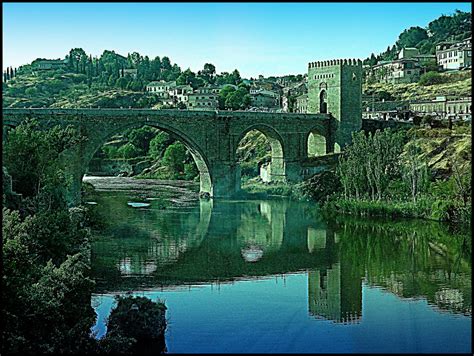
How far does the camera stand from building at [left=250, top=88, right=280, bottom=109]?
57.4 metres

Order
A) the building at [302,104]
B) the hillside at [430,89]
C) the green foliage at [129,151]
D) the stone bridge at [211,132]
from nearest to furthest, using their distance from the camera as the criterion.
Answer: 1. the stone bridge at [211,132]
2. the hillside at [430,89]
3. the green foliage at [129,151]
4. the building at [302,104]

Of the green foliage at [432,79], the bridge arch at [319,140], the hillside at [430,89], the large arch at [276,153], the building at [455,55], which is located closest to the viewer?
the large arch at [276,153]

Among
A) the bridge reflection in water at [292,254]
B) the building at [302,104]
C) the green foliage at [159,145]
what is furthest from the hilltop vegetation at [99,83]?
the bridge reflection in water at [292,254]

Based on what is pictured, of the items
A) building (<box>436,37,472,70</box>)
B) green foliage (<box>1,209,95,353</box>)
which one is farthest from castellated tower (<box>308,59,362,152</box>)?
green foliage (<box>1,209,95,353</box>)

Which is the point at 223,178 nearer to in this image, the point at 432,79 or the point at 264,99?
the point at 432,79

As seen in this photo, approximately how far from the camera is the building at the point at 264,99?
188ft

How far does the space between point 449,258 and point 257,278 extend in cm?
515

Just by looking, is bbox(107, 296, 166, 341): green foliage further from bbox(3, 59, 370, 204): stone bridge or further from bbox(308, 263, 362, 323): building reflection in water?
bbox(3, 59, 370, 204): stone bridge

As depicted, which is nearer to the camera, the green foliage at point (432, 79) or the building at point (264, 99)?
the green foliage at point (432, 79)

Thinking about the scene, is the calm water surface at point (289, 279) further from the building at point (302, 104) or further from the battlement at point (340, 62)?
the building at point (302, 104)

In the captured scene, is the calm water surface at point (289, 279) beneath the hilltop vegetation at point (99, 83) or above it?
beneath

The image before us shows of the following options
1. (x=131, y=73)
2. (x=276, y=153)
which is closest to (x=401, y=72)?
(x=276, y=153)

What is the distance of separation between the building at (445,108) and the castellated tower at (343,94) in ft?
13.6

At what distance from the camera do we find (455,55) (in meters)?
53.9
